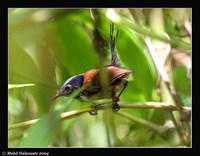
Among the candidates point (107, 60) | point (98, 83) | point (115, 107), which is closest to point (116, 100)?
point (115, 107)

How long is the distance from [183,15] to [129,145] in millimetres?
534

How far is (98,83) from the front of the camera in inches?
46.2

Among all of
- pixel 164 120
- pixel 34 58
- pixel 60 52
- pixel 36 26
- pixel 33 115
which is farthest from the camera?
pixel 164 120

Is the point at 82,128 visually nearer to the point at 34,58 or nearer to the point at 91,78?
the point at 91,78

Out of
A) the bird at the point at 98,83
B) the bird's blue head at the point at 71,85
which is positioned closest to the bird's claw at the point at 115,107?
the bird at the point at 98,83

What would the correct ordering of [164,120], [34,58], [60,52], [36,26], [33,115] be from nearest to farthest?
[36,26], [34,58], [60,52], [33,115], [164,120]

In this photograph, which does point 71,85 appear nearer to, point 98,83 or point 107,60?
point 98,83

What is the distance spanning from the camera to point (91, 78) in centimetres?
120

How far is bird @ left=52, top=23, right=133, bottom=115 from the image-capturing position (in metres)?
1.17

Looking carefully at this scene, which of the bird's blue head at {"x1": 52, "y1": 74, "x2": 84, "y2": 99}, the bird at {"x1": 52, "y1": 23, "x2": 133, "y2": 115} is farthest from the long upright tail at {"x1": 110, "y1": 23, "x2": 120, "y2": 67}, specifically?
the bird's blue head at {"x1": 52, "y1": 74, "x2": 84, "y2": 99}

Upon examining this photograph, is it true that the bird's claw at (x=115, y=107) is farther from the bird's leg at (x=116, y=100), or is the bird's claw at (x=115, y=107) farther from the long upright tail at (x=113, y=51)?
the long upright tail at (x=113, y=51)

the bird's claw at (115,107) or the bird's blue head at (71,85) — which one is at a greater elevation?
the bird's blue head at (71,85)

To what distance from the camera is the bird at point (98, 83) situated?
117cm
